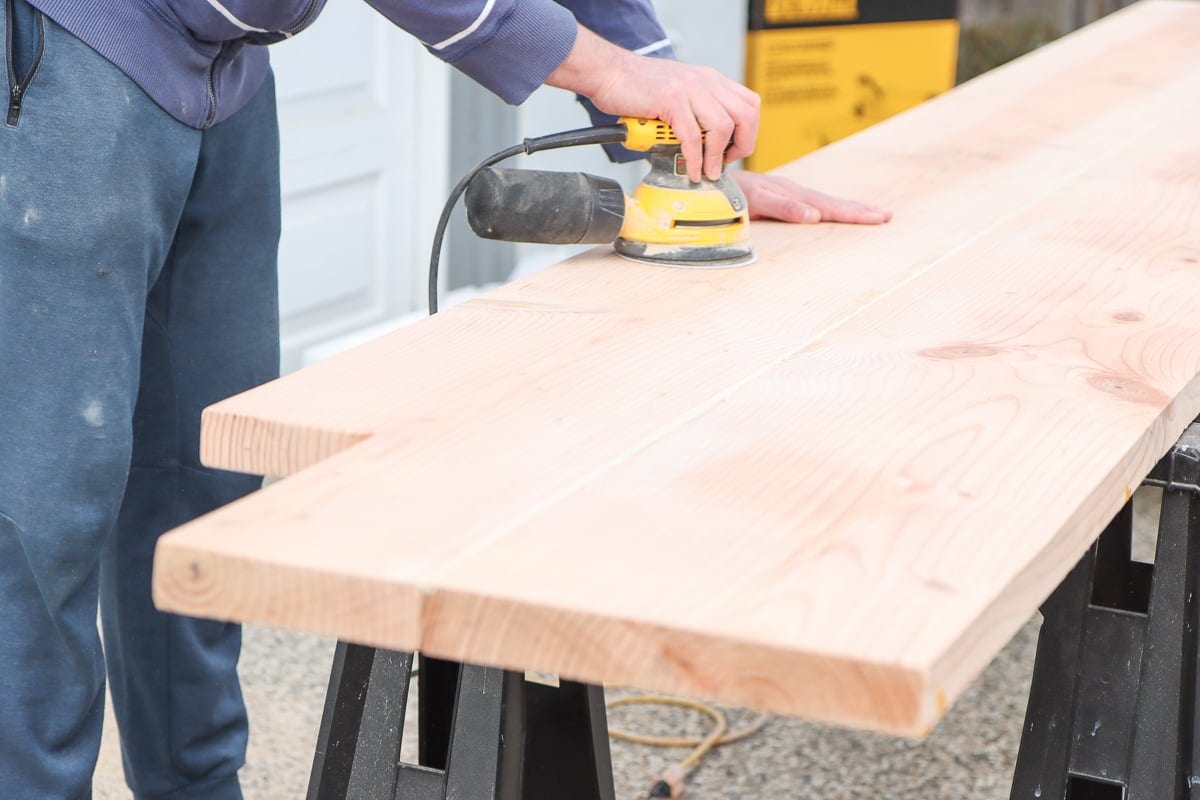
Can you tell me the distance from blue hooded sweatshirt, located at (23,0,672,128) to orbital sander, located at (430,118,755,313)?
11 cm

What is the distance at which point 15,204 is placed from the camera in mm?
1334

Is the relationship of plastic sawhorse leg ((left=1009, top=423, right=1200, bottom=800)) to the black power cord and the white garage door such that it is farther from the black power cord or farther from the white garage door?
the white garage door

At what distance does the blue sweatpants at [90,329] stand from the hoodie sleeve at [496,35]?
0.28m

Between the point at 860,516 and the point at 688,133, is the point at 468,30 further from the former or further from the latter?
the point at 860,516

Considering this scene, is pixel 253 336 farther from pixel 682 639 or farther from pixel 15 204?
pixel 682 639

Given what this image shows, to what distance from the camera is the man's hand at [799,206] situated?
173cm

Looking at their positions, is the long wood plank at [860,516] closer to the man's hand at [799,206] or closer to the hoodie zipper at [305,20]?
the man's hand at [799,206]

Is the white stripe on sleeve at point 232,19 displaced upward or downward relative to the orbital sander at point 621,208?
upward

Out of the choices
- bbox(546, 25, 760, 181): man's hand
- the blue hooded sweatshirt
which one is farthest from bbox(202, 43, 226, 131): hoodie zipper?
bbox(546, 25, 760, 181): man's hand

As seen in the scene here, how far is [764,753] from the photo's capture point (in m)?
2.31

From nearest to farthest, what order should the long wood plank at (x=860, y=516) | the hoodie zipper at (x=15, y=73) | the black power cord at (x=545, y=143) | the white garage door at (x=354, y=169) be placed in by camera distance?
the long wood plank at (x=860, y=516) < the hoodie zipper at (x=15, y=73) < the black power cord at (x=545, y=143) < the white garage door at (x=354, y=169)

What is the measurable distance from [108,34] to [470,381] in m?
0.52

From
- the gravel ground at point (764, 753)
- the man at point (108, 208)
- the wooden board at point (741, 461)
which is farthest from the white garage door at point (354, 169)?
the wooden board at point (741, 461)

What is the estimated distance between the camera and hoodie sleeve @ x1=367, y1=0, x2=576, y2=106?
52.7 inches
